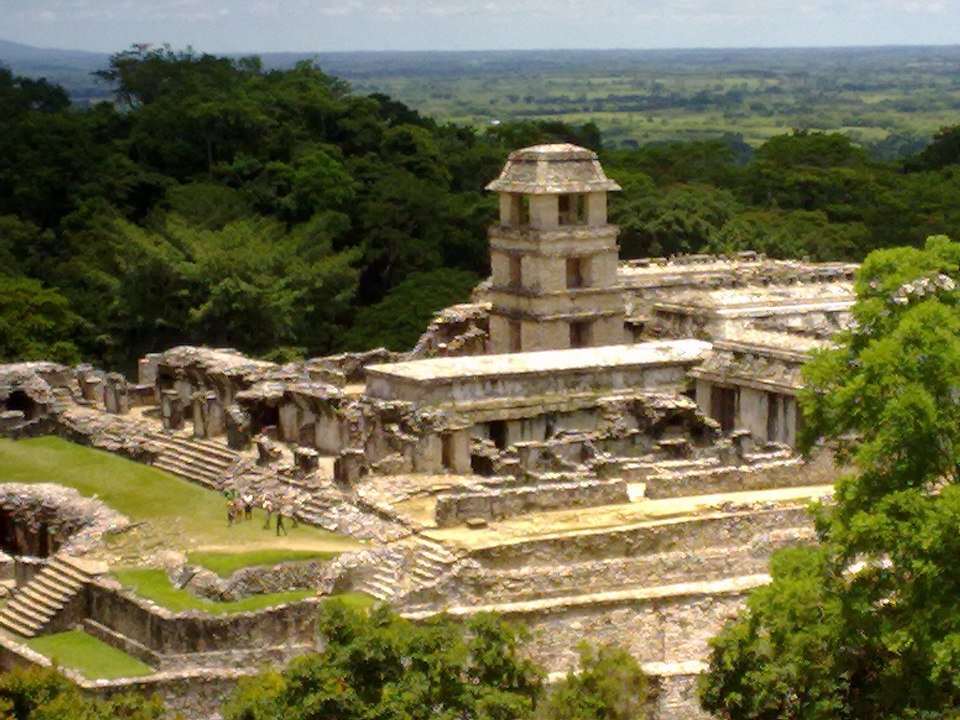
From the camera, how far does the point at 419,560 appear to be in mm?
34156

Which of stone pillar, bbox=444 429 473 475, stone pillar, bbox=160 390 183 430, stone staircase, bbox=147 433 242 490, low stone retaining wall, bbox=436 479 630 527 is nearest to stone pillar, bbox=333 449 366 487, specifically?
stone pillar, bbox=444 429 473 475

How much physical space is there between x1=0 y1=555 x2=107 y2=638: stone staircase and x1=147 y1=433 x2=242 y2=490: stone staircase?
4.95 metres

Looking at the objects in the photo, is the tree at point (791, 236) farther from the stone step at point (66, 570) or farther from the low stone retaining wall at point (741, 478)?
the stone step at point (66, 570)

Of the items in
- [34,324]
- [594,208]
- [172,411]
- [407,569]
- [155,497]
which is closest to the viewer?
[407,569]

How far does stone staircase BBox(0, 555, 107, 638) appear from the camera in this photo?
3428cm

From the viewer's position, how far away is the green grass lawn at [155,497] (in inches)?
1411

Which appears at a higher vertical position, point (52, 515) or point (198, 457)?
point (198, 457)

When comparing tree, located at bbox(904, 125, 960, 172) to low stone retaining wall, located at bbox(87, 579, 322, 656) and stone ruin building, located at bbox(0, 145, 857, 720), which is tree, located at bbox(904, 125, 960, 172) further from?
low stone retaining wall, located at bbox(87, 579, 322, 656)

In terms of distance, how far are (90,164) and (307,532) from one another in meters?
42.4

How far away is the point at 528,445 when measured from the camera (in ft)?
127

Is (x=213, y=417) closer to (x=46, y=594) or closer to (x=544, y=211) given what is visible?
(x=46, y=594)

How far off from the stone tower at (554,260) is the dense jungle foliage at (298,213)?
34.4 ft

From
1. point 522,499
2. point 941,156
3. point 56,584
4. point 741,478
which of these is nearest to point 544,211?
point 741,478

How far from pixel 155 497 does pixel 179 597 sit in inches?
226
